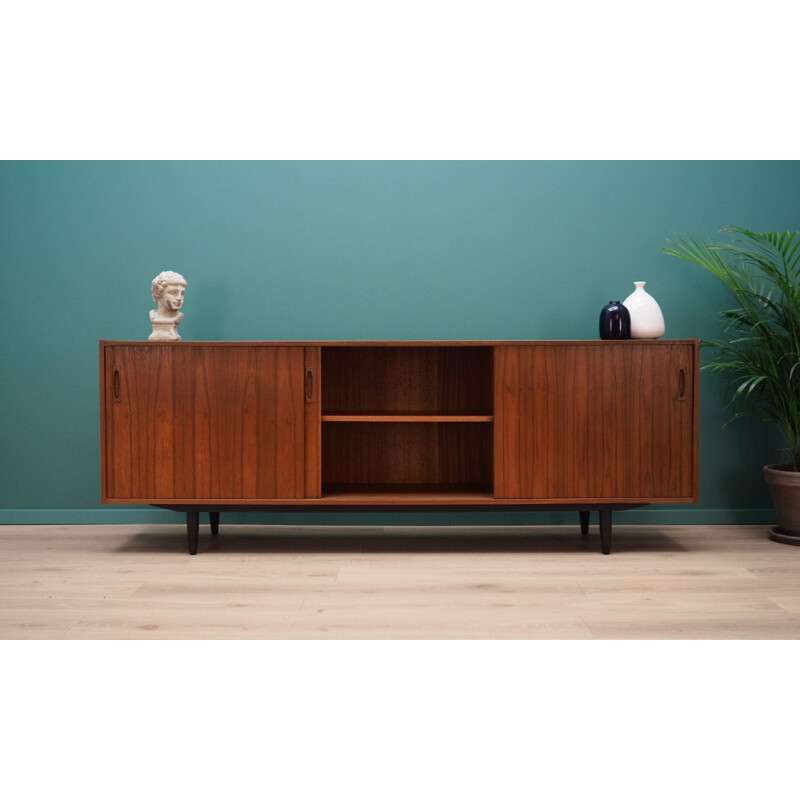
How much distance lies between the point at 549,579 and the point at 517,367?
75cm

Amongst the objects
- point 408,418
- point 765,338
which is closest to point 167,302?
point 408,418

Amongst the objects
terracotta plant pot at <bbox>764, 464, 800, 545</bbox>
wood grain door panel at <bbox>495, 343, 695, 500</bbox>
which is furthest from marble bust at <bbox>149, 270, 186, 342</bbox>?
terracotta plant pot at <bbox>764, 464, 800, 545</bbox>

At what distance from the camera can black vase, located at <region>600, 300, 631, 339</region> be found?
108 inches

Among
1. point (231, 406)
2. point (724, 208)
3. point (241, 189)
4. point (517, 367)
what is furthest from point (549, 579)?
point (241, 189)

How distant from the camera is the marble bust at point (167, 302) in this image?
2.78 metres

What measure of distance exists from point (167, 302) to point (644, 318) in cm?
180

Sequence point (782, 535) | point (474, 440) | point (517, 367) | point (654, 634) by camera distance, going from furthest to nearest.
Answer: point (474, 440) → point (782, 535) → point (517, 367) → point (654, 634)

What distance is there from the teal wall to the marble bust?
35cm

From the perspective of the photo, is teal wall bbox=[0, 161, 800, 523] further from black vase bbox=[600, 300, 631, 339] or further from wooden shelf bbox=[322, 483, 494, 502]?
wooden shelf bbox=[322, 483, 494, 502]

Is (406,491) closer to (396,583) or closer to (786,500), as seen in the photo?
(396,583)

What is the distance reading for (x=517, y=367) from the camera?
2.66 meters

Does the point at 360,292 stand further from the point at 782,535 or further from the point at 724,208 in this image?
the point at 782,535

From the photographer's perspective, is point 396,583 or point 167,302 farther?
point 167,302

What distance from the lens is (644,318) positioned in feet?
9.06
